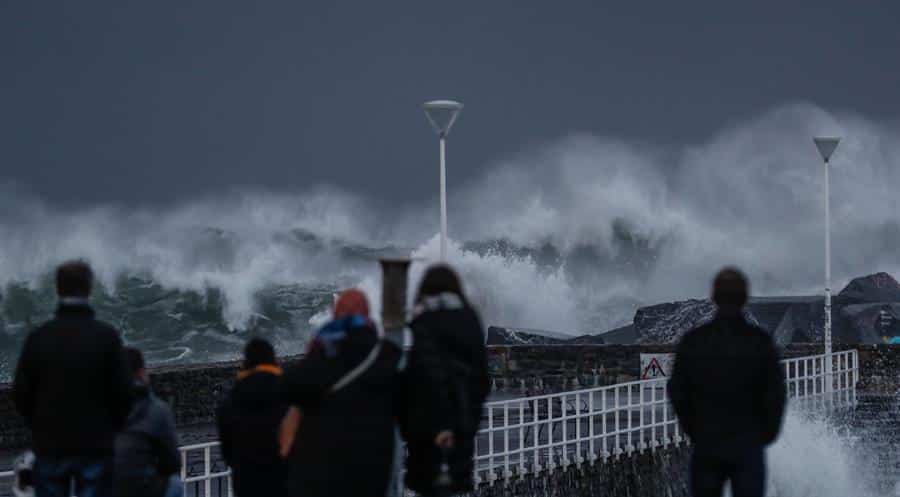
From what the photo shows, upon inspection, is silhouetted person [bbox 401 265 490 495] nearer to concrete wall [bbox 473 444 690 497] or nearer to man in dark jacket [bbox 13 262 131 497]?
man in dark jacket [bbox 13 262 131 497]

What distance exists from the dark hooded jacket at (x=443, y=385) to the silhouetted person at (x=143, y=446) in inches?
47.7

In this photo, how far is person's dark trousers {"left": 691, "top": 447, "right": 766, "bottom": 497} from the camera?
6883 mm

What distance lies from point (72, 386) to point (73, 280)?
1.24 feet

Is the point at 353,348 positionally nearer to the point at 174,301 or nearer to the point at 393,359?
the point at 393,359

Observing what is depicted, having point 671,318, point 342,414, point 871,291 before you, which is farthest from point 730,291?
point 871,291

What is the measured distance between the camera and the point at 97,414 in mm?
6477

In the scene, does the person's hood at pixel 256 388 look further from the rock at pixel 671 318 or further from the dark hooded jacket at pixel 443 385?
the rock at pixel 671 318

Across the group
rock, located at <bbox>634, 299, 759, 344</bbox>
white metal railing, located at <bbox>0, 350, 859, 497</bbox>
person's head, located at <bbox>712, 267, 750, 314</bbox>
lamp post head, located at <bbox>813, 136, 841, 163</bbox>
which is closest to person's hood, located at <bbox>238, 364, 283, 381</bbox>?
person's head, located at <bbox>712, 267, 750, 314</bbox>

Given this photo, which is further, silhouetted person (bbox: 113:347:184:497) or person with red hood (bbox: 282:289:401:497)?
silhouetted person (bbox: 113:347:184:497)

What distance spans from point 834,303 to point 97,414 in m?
37.1

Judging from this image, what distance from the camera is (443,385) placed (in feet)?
21.1

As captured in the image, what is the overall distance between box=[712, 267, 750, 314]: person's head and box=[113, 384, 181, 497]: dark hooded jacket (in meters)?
2.28

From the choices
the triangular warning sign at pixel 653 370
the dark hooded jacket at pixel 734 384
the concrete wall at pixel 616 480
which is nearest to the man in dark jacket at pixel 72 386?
the dark hooded jacket at pixel 734 384

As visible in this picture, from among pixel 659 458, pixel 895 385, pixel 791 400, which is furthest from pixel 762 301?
pixel 659 458
